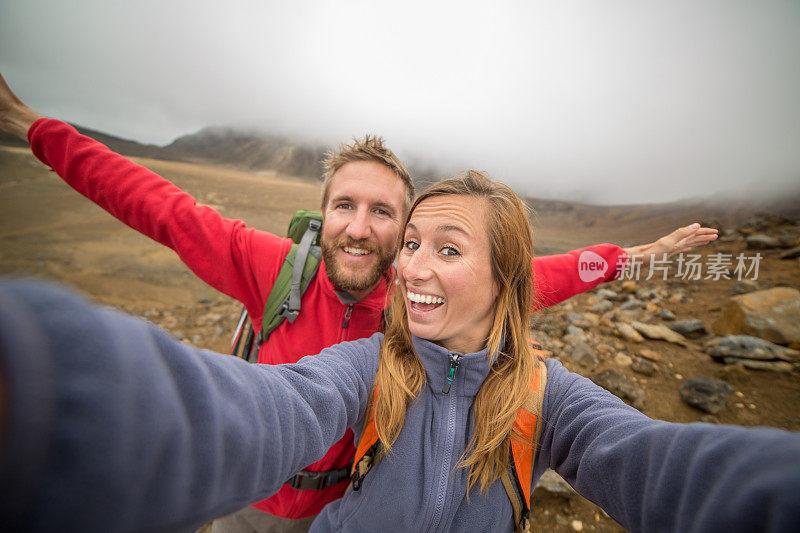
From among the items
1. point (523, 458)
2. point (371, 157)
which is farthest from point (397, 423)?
point (371, 157)

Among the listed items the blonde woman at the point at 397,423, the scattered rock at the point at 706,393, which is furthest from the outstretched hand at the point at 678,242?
the blonde woman at the point at 397,423

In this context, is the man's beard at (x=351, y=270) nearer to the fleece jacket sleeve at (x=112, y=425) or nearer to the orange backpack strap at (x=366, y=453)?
the orange backpack strap at (x=366, y=453)

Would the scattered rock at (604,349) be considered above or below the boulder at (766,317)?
below

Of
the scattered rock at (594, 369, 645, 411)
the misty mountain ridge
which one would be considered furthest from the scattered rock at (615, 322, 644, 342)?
the misty mountain ridge

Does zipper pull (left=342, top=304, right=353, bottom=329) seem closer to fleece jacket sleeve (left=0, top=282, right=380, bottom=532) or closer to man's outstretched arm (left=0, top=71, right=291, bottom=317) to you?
man's outstretched arm (left=0, top=71, right=291, bottom=317)

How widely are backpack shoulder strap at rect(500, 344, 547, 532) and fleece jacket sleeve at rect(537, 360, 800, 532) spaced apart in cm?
7

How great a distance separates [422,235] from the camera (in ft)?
4.05

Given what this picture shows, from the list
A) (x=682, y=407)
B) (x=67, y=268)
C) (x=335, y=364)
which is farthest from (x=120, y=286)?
(x=682, y=407)

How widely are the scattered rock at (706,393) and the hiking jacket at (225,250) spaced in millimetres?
3270

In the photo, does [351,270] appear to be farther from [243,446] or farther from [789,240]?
[789,240]

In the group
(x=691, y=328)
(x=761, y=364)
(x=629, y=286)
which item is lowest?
(x=761, y=364)

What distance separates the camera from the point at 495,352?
1140 mm

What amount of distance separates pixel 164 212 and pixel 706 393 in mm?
4874

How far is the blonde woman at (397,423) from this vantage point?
0.28m
